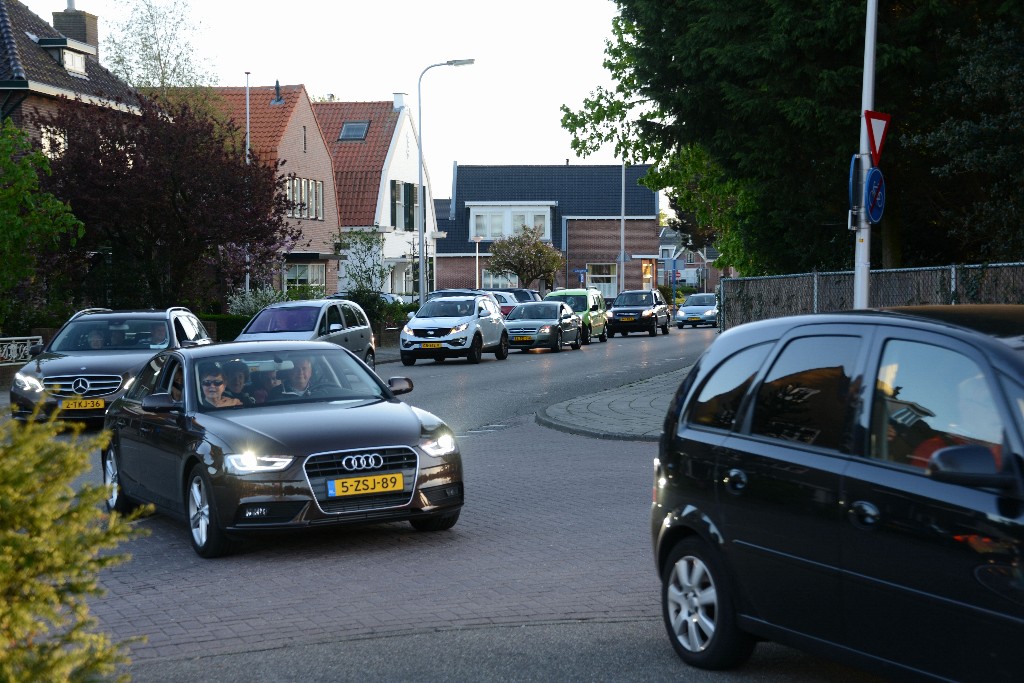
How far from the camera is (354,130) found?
72750 millimetres

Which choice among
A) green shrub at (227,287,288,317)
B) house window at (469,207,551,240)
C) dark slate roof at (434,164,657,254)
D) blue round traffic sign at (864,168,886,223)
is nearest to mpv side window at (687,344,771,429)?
blue round traffic sign at (864,168,886,223)

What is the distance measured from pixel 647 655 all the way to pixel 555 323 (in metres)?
33.8

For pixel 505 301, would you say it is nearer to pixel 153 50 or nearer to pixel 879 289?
pixel 153 50

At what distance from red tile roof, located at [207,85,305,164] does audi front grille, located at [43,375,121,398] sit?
41.9m

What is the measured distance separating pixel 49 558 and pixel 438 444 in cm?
601

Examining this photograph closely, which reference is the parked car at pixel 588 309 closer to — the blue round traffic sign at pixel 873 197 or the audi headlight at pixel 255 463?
the blue round traffic sign at pixel 873 197

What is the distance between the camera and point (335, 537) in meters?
9.91

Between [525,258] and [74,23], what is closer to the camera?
[74,23]

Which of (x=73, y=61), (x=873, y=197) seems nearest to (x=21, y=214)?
(x=73, y=61)

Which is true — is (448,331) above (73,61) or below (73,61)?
below

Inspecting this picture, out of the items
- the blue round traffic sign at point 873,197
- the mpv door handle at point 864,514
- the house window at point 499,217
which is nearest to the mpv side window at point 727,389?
the mpv door handle at point 864,514

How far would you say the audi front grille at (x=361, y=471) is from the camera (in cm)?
900

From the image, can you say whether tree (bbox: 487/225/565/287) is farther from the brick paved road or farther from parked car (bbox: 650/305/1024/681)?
Result: parked car (bbox: 650/305/1024/681)

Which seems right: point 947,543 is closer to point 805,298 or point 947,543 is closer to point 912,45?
point 912,45
